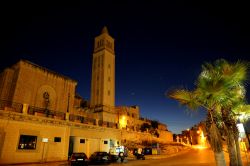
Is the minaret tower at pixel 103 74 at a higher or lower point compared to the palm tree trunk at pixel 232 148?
higher

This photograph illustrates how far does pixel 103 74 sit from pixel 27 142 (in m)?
29.0

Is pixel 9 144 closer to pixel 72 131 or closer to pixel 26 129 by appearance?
pixel 26 129

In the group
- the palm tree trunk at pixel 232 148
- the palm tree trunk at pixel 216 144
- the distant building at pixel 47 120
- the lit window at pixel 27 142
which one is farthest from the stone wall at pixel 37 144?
the palm tree trunk at pixel 232 148

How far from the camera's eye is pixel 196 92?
9078 millimetres

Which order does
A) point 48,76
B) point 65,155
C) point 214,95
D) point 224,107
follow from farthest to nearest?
point 48,76 < point 65,155 < point 224,107 < point 214,95

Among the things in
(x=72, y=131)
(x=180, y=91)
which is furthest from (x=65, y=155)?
(x=180, y=91)

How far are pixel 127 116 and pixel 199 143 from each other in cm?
4269

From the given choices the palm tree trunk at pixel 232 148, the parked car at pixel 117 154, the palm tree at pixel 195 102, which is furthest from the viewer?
the parked car at pixel 117 154

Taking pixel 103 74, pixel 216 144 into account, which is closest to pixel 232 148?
pixel 216 144

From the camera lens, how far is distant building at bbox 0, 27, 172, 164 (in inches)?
752

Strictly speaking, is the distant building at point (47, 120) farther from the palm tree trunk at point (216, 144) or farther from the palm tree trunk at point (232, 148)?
the palm tree trunk at point (232, 148)

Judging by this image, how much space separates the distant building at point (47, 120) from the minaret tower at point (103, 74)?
0.26m

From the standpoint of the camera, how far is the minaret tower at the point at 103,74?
45281 mm

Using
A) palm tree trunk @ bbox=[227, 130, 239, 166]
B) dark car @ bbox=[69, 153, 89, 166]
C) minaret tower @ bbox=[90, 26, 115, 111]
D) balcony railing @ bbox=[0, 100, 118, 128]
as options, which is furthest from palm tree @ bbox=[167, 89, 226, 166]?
minaret tower @ bbox=[90, 26, 115, 111]
